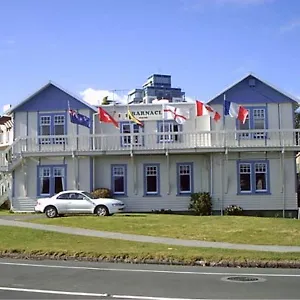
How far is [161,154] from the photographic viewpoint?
35562 millimetres

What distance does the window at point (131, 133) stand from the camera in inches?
1389

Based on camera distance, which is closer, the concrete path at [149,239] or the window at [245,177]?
the concrete path at [149,239]

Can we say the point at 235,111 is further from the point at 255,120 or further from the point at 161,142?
the point at 161,142

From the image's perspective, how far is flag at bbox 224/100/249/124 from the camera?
33.3 m

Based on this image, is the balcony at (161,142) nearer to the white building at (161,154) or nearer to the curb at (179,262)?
the white building at (161,154)

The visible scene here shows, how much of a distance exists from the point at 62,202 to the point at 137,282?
1968 centimetres

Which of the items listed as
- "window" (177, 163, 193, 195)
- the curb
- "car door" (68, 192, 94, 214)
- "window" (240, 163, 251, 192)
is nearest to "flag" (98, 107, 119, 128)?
"window" (177, 163, 193, 195)

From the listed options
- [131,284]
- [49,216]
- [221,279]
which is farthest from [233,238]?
[49,216]

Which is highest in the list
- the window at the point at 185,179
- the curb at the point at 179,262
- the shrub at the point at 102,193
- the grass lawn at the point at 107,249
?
the window at the point at 185,179

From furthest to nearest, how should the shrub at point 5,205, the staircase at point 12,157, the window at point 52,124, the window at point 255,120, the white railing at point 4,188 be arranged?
the shrub at point 5,205
the white railing at point 4,188
the window at point 52,124
the staircase at point 12,157
the window at point 255,120

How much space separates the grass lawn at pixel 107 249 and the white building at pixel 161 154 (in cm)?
1390

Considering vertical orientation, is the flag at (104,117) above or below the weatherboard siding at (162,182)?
above

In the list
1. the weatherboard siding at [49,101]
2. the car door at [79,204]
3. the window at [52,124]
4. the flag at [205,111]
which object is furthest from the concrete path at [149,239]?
the flag at [205,111]

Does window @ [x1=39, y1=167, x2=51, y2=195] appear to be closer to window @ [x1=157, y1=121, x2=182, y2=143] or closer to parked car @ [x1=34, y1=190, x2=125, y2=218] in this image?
parked car @ [x1=34, y1=190, x2=125, y2=218]
